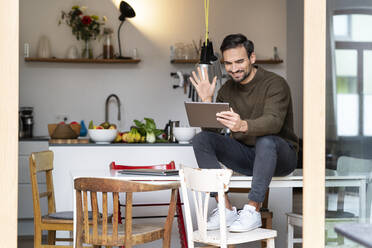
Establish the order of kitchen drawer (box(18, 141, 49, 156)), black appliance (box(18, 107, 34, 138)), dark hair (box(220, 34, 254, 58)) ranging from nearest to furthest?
dark hair (box(220, 34, 254, 58)) < kitchen drawer (box(18, 141, 49, 156)) < black appliance (box(18, 107, 34, 138))

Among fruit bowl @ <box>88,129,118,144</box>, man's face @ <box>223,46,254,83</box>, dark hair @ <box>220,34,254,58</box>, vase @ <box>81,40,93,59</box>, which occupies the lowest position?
fruit bowl @ <box>88,129,118,144</box>

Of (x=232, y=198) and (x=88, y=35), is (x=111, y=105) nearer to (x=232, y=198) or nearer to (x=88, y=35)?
(x=88, y=35)

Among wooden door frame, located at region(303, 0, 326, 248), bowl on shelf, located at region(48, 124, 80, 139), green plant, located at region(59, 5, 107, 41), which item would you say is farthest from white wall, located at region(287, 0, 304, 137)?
wooden door frame, located at region(303, 0, 326, 248)

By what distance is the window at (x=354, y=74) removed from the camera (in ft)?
7.48

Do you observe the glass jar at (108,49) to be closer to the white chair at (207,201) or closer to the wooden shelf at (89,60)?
the wooden shelf at (89,60)

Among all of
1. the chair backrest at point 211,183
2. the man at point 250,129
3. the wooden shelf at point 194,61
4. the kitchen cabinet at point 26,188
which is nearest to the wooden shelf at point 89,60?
the wooden shelf at point 194,61

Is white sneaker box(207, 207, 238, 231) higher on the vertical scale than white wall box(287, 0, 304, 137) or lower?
lower

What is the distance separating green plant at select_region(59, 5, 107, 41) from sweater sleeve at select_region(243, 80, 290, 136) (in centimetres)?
369

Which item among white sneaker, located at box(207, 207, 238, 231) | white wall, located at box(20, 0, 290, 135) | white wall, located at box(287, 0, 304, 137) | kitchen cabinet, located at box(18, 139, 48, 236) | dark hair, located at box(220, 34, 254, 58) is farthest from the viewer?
white wall, located at box(287, 0, 304, 137)

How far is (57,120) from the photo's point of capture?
22.2 feet

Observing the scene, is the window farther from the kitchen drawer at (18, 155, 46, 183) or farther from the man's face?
the kitchen drawer at (18, 155, 46, 183)
